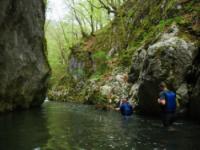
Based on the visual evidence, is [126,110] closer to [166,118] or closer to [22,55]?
[166,118]

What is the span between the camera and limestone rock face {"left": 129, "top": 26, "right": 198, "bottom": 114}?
59.7ft

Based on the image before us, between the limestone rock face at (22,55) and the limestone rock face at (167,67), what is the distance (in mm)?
9005

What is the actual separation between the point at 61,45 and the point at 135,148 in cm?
5292

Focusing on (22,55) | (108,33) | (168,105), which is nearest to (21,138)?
(168,105)

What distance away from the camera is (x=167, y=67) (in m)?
18.5

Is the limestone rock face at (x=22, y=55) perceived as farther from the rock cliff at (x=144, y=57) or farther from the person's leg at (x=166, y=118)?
the person's leg at (x=166, y=118)

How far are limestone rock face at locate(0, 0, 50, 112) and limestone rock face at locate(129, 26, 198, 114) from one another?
901cm

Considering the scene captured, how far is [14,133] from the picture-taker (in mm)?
12781

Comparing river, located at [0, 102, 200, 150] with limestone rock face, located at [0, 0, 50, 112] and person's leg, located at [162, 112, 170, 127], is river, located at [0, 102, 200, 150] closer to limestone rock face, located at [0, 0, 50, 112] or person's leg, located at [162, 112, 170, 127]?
person's leg, located at [162, 112, 170, 127]

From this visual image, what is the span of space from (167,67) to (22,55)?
10704mm

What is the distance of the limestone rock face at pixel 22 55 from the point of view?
20328mm

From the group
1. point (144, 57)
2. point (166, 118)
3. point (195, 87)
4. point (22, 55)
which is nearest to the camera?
point (166, 118)

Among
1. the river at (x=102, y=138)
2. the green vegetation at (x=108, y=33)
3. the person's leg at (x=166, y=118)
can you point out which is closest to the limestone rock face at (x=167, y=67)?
the green vegetation at (x=108, y=33)

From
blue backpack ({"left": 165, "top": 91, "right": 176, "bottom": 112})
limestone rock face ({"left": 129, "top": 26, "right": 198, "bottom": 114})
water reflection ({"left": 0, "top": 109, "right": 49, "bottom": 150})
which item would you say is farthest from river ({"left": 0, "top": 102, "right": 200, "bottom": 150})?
limestone rock face ({"left": 129, "top": 26, "right": 198, "bottom": 114})
